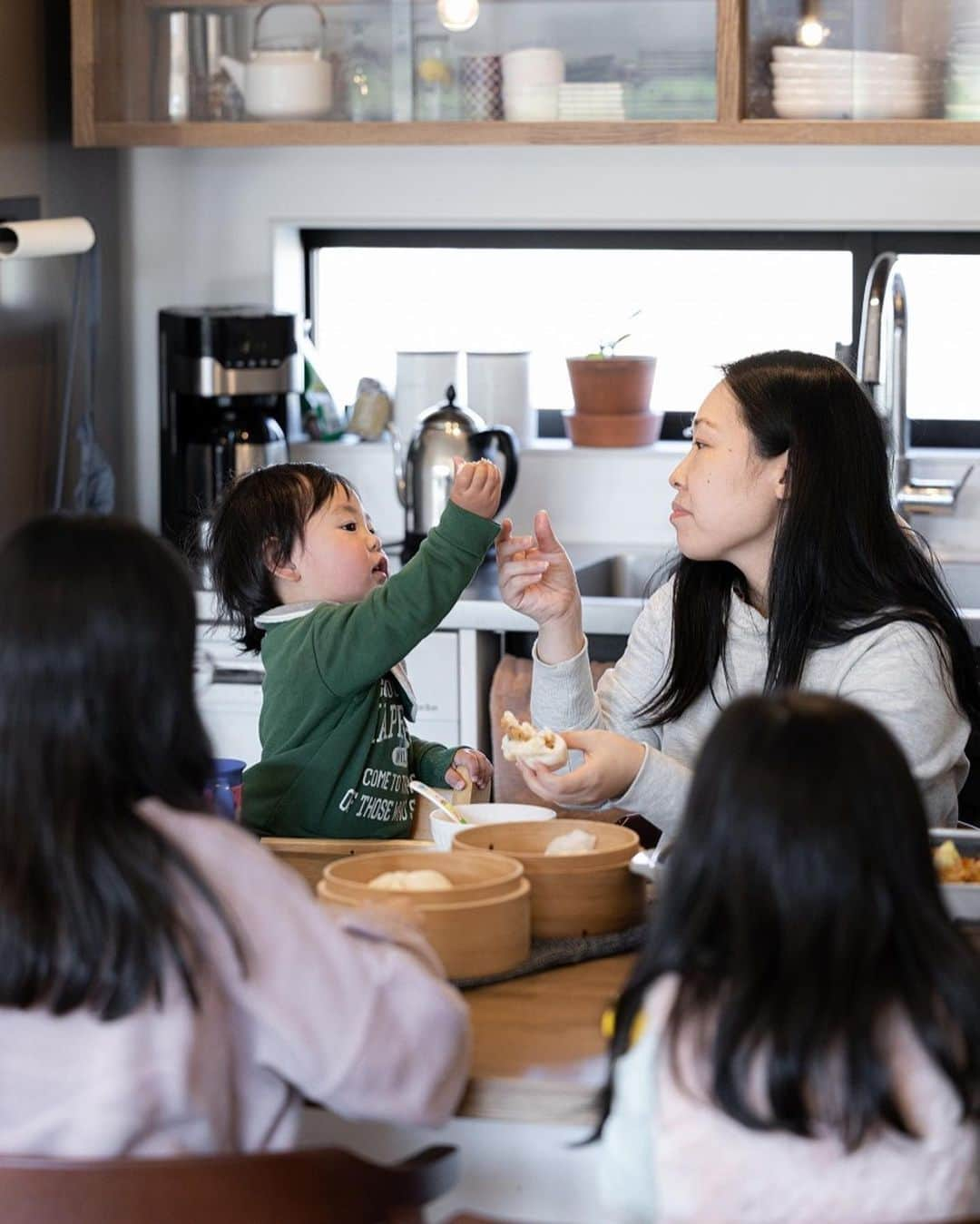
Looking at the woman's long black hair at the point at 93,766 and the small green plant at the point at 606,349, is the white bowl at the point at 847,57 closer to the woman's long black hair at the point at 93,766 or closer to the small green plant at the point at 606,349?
the small green plant at the point at 606,349

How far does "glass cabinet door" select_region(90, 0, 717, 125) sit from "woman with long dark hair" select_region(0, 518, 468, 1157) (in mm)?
2202

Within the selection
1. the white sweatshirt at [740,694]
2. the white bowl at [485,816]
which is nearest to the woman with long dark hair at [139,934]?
the white bowl at [485,816]

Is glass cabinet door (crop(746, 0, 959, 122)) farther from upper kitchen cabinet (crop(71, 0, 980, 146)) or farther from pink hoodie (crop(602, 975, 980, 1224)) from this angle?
pink hoodie (crop(602, 975, 980, 1224))

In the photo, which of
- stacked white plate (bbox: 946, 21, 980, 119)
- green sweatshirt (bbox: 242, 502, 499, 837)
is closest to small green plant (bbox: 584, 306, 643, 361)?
stacked white plate (bbox: 946, 21, 980, 119)

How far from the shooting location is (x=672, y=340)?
370 centimetres

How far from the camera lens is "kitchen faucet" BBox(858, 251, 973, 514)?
3008 mm

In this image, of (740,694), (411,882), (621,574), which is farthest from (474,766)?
(621,574)

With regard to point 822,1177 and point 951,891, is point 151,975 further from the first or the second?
point 951,891

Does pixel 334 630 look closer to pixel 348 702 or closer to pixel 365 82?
pixel 348 702

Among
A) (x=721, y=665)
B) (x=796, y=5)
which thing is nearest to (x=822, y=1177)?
(x=721, y=665)

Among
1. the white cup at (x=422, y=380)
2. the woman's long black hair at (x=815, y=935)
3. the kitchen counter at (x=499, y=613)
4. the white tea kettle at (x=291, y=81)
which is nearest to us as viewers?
the woman's long black hair at (x=815, y=935)

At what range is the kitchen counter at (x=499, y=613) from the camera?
2.91 m

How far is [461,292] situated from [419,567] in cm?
201

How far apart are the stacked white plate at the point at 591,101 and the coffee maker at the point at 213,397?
25.6 inches
